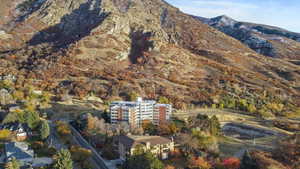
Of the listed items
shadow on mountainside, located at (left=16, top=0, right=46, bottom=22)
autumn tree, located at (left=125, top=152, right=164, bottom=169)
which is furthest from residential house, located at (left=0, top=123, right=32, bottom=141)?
shadow on mountainside, located at (left=16, top=0, right=46, bottom=22)

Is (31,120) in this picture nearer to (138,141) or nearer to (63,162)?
(63,162)

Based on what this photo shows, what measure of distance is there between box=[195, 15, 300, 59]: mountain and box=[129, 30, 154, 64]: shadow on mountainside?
67.1m

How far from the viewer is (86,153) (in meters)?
28.4

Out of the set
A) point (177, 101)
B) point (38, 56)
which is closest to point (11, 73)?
point (38, 56)

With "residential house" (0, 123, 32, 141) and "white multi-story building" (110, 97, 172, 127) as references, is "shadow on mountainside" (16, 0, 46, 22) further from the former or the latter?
"white multi-story building" (110, 97, 172, 127)

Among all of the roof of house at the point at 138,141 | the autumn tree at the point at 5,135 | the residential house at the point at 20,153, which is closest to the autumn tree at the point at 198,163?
the roof of house at the point at 138,141

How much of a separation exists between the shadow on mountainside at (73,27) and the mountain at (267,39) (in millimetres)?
82140

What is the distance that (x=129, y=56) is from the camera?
90562mm

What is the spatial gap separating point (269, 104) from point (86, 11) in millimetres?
84922

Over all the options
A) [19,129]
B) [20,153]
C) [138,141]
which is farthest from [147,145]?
[19,129]

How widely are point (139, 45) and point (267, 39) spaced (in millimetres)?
88632

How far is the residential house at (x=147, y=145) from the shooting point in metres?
29.0

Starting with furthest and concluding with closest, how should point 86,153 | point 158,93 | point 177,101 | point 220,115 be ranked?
1. point 158,93
2. point 177,101
3. point 220,115
4. point 86,153

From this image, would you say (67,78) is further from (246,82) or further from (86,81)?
(246,82)
